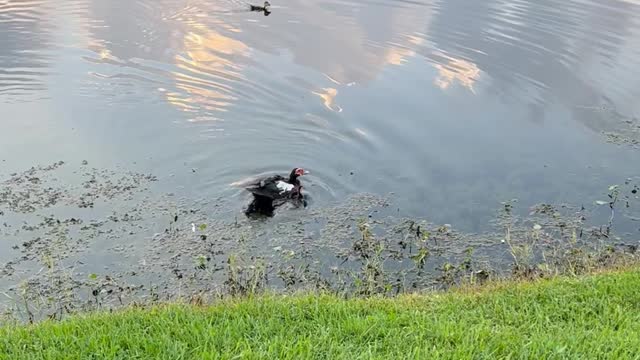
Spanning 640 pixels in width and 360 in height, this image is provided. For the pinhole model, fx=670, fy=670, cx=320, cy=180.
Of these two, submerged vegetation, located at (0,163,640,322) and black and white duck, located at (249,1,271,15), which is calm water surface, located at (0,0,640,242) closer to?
black and white duck, located at (249,1,271,15)

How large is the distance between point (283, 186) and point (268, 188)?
221 mm

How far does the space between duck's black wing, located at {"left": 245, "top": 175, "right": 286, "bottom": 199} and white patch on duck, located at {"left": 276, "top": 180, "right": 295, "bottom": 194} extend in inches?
1.3

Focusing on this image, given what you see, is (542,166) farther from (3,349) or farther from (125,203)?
(3,349)

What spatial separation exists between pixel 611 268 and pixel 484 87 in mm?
7703

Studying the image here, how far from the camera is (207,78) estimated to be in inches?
558

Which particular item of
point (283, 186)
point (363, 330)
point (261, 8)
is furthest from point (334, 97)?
point (363, 330)

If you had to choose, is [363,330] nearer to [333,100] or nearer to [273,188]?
[273,188]

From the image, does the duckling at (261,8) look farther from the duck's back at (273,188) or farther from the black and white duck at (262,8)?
the duck's back at (273,188)

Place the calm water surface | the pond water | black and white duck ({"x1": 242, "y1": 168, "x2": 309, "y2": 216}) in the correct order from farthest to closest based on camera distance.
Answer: the calm water surface < the pond water < black and white duck ({"x1": 242, "y1": 168, "x2": 309, "y2": 216})

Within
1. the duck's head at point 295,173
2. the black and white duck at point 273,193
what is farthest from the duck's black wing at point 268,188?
the duck's head at point 295,173

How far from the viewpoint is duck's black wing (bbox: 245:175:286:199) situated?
9.57m

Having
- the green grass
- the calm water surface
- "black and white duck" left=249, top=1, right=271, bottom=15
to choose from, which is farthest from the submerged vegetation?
"black and white duck" left=249, top=1, right=271, bottom=15

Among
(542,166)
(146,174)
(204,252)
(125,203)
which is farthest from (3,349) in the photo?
(542,166)

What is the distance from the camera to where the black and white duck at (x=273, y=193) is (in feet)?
31.3
